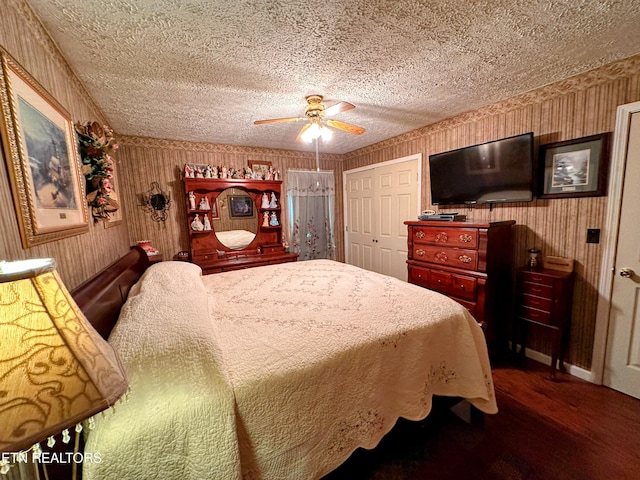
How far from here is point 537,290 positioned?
218cm

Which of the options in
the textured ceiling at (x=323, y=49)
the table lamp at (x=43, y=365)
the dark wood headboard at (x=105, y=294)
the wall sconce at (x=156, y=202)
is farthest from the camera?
the wall sconce at (x=156, y=202)

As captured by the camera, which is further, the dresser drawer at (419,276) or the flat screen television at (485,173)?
the dresser drawer at (419,276)

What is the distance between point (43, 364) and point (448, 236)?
110 inches

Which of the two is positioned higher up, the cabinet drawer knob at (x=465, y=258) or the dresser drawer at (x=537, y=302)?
the cabinet drawer knob at (x=465, y=258)

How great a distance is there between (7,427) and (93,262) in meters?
1.67

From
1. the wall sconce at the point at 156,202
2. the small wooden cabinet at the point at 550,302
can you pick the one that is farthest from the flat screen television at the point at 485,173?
the wall sconce at the point at 156,202

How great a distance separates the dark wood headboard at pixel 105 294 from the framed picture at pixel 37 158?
27 cm

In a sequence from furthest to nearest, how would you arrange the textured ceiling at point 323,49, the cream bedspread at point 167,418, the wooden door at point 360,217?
the wooden door at point 360,217 → the textured ceiling at point 323,49 → the cream bedspread at point 167,418

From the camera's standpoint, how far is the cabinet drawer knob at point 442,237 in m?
2.61

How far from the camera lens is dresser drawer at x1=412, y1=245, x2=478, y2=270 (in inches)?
94.1

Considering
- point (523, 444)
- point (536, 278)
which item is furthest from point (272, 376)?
point (536, 278)

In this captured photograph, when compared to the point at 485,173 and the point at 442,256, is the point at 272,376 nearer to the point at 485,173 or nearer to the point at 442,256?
the point at 442,256

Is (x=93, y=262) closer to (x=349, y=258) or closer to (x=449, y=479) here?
(x=449, y=479)

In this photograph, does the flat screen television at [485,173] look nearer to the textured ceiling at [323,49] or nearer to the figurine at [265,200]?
the textured ceiling at [323,49]
